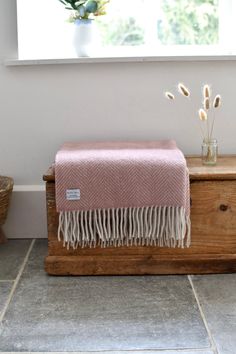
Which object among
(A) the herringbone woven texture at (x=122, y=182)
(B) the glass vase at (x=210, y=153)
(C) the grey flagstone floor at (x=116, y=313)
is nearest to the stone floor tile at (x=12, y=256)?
(C) the grey flagstone floor at (x=116, y=313)

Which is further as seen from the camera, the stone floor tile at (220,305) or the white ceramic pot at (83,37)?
the white ceramic pot at (83,37)

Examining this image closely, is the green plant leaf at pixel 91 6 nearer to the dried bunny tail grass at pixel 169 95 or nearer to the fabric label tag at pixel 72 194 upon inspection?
the dried bunny tail grass at pixel 169 95

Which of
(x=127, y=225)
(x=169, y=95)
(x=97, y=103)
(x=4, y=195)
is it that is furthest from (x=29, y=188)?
(x=169, y=95)

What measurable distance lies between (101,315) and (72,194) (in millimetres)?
461

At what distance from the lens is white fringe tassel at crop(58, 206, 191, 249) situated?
2072 millimetres

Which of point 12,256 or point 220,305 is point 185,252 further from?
point 12,256

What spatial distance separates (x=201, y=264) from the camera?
2152 mm

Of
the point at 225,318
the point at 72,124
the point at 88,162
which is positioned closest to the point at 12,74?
the point at 72,124

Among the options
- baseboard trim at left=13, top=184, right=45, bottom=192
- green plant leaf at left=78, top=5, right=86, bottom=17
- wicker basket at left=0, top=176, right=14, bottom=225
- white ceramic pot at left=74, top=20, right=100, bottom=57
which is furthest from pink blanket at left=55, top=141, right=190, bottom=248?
green plant leaf at left=78, top=5, right=86, bottom=17

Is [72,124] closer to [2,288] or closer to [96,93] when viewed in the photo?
[96,93]

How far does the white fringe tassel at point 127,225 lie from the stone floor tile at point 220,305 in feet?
0.60

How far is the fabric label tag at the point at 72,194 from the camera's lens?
2.05m

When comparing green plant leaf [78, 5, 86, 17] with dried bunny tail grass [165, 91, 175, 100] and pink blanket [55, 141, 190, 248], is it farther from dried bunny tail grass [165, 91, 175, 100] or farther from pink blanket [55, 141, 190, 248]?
pink blanket [55, 141, 190, 248]

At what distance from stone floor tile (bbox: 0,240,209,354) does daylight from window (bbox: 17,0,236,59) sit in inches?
44.3
